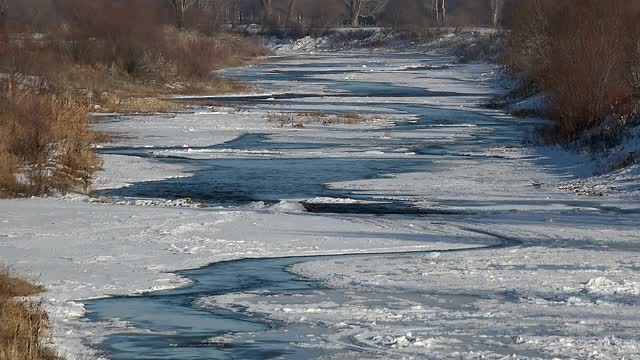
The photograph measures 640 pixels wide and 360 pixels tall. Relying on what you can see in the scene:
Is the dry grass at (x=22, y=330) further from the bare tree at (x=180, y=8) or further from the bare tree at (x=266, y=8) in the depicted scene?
the bare tree at (x=266, y=8)

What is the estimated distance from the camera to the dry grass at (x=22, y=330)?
8648 millimetres

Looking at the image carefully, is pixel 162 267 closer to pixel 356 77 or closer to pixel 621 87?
pixel 621 87

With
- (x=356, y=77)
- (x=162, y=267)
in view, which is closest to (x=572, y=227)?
(x=162, y=267)

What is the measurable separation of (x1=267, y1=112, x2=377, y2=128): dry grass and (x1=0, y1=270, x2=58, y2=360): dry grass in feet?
79.6

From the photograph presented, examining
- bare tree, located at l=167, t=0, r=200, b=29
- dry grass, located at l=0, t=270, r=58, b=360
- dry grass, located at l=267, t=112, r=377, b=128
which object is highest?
bare tree, located at l=167, t=0, r=200, b=29

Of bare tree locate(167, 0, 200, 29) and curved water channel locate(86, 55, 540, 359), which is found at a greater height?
bare tree locate(167, 0, 200, 29)

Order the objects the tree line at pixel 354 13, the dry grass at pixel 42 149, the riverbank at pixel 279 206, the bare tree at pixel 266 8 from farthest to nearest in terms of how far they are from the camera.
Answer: the bare tree at pixel 266 8 < the tree line at pixel 354 13 < the dry grass at pixel 42 149 < the riverbank at pixel 279 206

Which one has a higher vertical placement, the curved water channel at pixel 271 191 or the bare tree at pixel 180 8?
the bare tree at pixel 180 8

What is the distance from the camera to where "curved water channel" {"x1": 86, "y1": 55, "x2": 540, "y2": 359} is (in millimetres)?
9945

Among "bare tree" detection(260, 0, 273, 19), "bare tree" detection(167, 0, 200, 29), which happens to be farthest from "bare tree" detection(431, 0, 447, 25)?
"bare tree" detection(167, 0, 200, 29)

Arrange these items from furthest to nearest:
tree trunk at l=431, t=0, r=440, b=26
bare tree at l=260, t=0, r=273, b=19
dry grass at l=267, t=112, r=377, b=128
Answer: bare tree at l=260, t=0, r=273, b=19 < tree trunk at l=431, t=0, r=440, b=26 < dry grass at l=267, t=112, r=377, b=128

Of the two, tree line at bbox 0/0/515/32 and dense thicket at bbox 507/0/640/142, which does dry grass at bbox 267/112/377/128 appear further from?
tree line at bbox 0/0/515/32

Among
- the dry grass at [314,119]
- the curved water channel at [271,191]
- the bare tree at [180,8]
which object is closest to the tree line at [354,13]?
the bare tree at [180,8]

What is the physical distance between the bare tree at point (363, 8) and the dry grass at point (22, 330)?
112 metres
